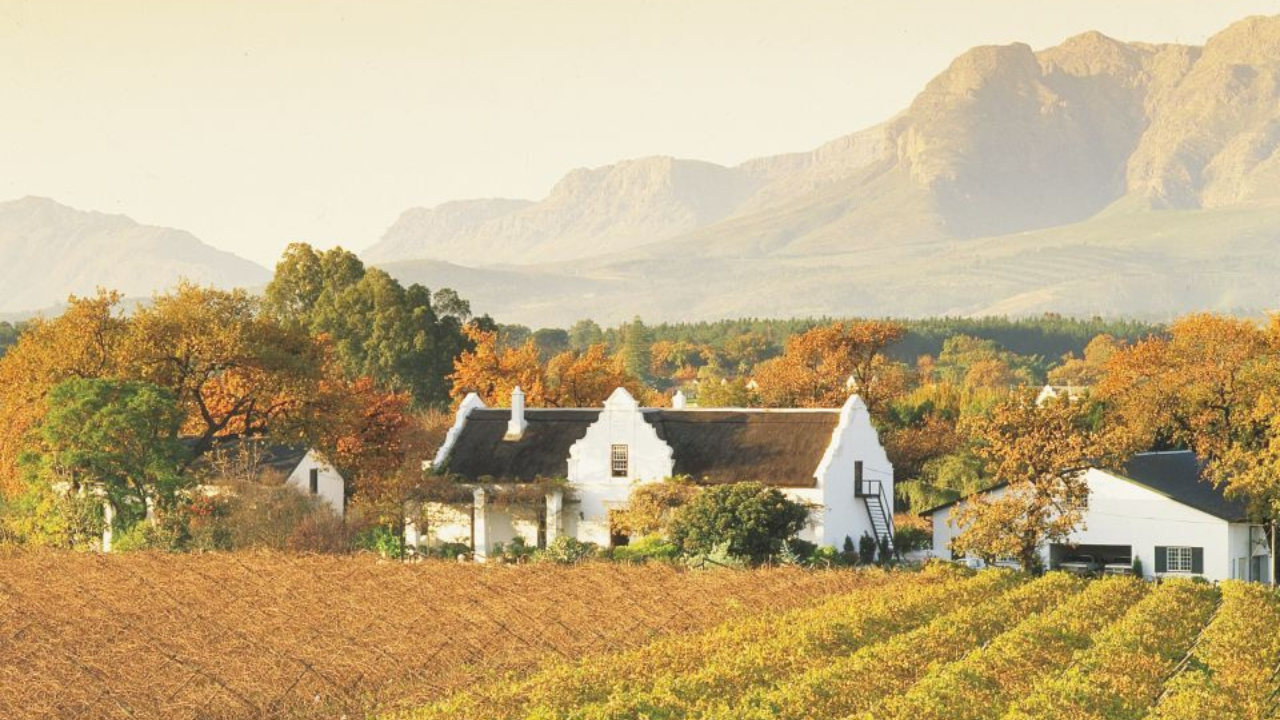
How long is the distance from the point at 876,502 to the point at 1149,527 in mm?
8919

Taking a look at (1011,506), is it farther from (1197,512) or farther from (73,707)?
(73,707)

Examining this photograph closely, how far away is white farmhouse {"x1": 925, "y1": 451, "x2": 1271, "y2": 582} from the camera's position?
54125mm

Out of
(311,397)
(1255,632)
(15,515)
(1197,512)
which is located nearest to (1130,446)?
(1197,512)

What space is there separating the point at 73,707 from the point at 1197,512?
130 ft

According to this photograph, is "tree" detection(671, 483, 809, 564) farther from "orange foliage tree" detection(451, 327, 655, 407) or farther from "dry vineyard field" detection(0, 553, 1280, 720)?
"orange foliage tree" detection(451, 327, 655, 407)

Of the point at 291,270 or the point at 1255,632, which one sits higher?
the point at 291,270

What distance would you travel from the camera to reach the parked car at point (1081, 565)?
178ft

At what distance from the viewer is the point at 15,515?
173 feet

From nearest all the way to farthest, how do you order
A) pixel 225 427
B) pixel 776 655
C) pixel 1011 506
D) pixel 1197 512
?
pixel 776 655 < pixel 1011 506 < pixel 1197 512 < pixel 225 427

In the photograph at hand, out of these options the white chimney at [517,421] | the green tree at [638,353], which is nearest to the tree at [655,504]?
the white chimney at [517,421]

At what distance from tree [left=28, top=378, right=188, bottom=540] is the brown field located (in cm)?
545

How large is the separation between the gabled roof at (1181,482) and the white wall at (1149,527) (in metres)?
0.21

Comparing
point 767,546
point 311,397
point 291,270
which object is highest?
point 291,270

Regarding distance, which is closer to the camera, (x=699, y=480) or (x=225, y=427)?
(x=699, y=480)
